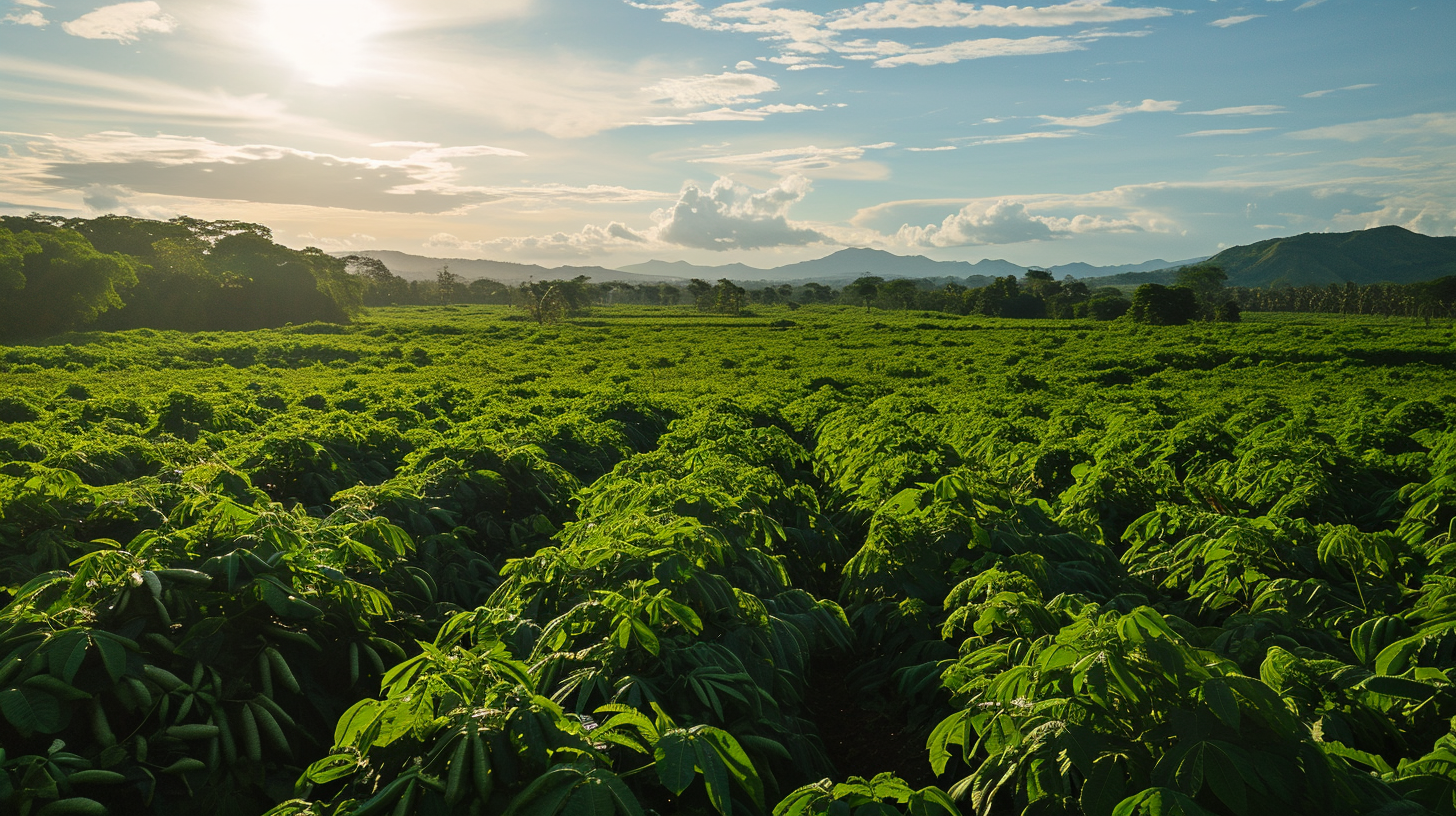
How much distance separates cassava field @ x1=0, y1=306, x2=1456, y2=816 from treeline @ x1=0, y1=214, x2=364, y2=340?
148 feet

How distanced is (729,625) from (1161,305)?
7376 centimetres

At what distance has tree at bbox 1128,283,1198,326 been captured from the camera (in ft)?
211

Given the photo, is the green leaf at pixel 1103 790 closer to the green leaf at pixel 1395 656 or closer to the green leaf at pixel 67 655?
the green leaf at pixel 1395 656

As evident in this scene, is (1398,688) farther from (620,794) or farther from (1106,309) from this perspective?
(1106,309)

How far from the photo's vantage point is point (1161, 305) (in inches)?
2539

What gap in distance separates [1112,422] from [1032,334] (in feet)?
131

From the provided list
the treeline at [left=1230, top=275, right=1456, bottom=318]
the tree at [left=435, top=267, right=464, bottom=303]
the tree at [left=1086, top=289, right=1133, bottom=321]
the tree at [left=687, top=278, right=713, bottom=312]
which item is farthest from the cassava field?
the tree at [left=435, top=267, right=464, bottom=303]

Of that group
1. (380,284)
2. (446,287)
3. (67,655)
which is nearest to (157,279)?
(67,655)

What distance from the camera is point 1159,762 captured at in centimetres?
222

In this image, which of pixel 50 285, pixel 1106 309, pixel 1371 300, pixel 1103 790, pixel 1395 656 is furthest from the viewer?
pixel 1371 300

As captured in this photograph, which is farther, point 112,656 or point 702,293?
point 702,293

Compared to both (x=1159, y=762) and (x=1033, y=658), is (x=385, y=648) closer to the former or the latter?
(x=1033, y=658)

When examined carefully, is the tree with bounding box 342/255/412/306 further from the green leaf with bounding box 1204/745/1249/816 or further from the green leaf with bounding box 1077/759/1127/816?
the green leaf with bounding box 1204/745/1249/816

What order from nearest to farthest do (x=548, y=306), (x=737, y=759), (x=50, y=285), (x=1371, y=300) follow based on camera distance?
(x=737, y=759) < (x=50, y=285) < (x=548, y=306) < (x=1371, y=300)
